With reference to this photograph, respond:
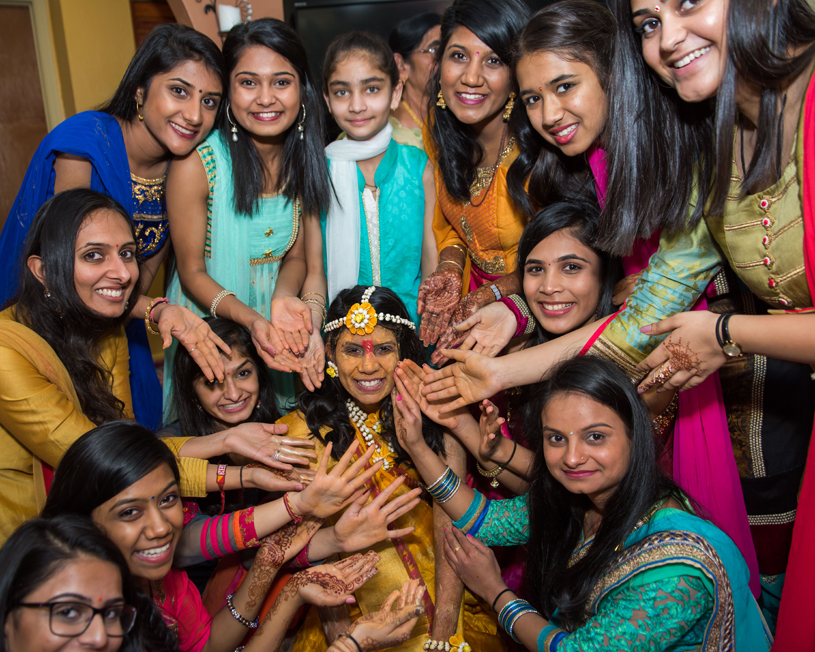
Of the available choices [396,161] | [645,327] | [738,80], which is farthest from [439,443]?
[738,80]

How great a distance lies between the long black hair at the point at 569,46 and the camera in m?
2.38

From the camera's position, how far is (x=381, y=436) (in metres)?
2.85

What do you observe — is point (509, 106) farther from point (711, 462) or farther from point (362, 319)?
point (711, 462)

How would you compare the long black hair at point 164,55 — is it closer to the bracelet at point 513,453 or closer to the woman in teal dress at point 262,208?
the woman in teal dress at point 262,208

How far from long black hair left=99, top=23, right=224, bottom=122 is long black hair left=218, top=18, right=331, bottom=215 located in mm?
129

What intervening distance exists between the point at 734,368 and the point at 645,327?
519 millimetres

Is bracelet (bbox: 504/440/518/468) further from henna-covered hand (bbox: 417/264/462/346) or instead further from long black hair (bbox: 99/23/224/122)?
long black hair (bbox: 99/23/224/122)

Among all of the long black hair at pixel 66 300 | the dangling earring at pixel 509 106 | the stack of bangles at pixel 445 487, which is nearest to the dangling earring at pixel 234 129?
the long black hair at pixel 66 300

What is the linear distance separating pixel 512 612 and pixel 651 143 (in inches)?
61.7

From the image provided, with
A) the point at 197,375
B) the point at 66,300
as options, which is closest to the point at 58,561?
the point at 66,300

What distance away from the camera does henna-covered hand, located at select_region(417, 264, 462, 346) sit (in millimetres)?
2908

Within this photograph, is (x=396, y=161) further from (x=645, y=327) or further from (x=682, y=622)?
(x=682, y=622)

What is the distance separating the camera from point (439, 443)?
2.82 meters

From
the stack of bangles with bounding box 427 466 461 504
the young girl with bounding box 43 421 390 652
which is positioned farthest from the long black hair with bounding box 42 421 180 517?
the stack of bangles with bounding box 427 466 461 504
